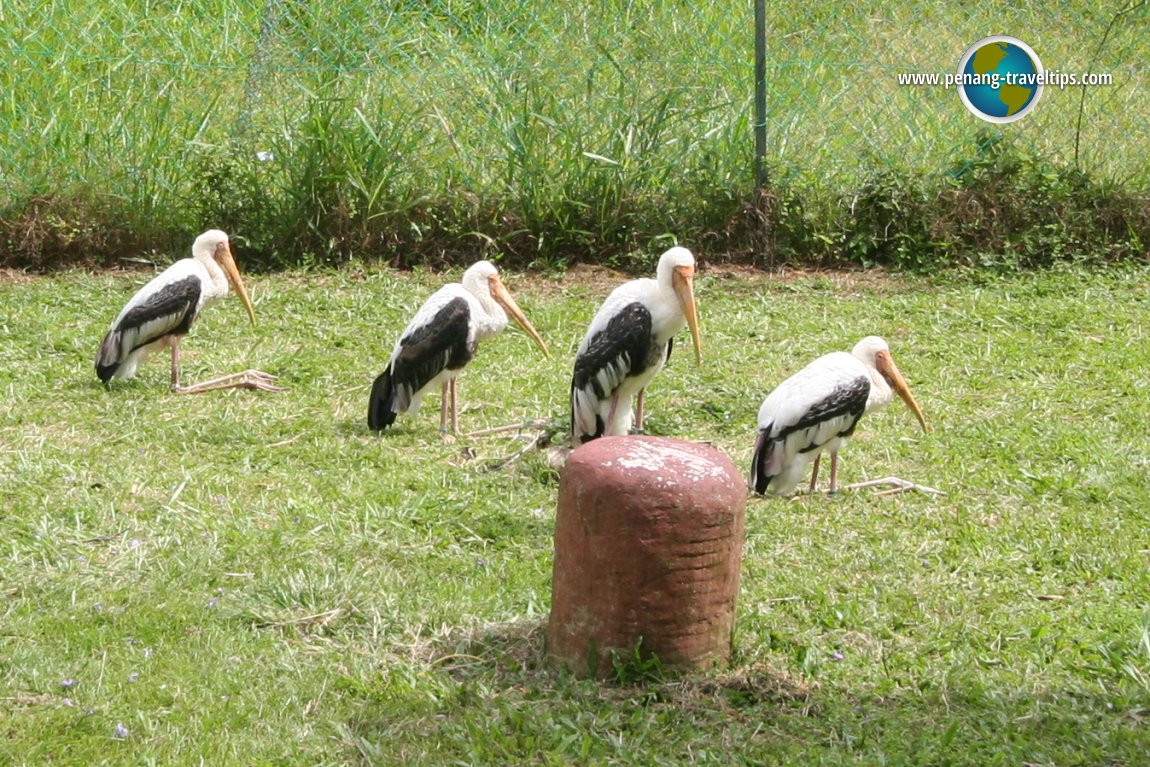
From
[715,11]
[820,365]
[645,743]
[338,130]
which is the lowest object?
[645,743]

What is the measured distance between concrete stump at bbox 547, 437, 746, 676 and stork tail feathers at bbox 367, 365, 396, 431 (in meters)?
2.35

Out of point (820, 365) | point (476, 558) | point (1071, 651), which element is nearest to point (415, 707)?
point (476, 558)

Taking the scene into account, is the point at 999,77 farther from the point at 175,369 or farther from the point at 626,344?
the point at 175,369

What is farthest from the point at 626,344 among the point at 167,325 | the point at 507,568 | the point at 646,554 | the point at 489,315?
the point at 167,325

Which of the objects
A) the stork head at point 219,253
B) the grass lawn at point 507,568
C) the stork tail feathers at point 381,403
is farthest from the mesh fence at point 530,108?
the stork tail feathers at point 381,403

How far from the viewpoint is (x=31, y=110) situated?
8812mm

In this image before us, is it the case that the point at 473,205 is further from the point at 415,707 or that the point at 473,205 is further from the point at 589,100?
the point at 415,707

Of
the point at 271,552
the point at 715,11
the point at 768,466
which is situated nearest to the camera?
the point at 271,552

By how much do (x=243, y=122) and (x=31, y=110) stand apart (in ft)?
4.32

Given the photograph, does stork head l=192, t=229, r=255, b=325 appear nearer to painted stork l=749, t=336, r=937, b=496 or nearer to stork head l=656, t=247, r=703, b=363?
stork head l=656, t=247, r=703, b=363

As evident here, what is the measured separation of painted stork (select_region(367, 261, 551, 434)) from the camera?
19.9 ft

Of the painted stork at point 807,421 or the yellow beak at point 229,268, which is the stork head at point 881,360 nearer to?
the painted stork at point 807,421

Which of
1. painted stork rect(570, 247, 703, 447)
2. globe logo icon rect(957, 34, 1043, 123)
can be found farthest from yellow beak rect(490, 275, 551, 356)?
globe logo icon rect(957, 34, 1043, 123)

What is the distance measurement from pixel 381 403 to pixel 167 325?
135 centimetres
